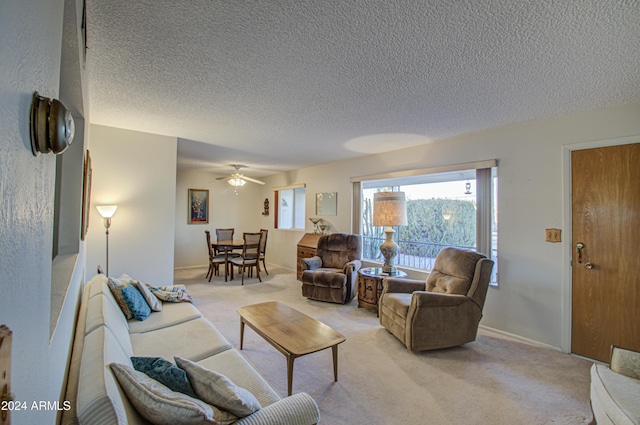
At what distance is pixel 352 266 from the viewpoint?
14.5 feet

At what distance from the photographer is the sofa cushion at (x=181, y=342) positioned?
1.92 meters

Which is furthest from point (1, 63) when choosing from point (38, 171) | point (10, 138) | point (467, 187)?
point (467, 187)

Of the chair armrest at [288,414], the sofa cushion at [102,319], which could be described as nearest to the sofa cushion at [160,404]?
the chair armrest at [288,414]

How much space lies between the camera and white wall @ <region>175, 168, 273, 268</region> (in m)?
6.95

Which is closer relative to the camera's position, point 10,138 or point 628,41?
point 10,138

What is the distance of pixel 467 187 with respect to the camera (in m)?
4.11

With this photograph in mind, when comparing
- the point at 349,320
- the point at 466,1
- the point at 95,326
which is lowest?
the point at 349,320

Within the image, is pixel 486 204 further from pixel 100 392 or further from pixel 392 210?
pixel 100 392

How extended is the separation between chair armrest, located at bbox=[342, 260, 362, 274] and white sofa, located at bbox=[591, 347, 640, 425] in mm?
2849

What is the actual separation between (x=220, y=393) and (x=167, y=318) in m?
1.61

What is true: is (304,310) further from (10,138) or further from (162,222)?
(10,138)

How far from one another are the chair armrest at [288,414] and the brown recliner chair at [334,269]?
9.52ft

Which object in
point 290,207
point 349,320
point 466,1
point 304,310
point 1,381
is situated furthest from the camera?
point 290,207

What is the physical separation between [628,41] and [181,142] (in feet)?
15.0
